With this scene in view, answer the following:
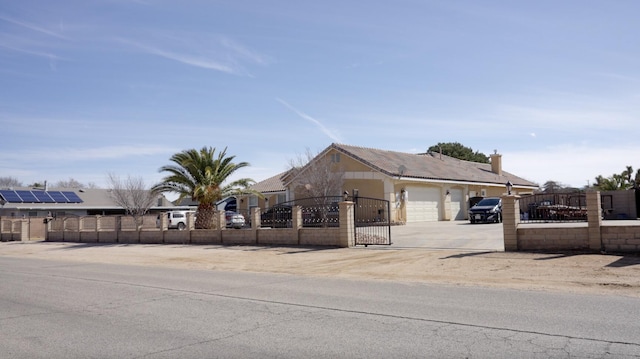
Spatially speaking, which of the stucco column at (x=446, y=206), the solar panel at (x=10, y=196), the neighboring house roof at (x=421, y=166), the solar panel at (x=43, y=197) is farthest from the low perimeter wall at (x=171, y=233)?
the stucco column at (x=446, y=206)

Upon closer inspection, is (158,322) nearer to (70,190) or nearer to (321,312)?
(321,312)

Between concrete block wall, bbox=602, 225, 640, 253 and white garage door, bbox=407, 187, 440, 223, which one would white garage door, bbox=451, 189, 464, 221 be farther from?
concrete block wall, bbox=602, 225, 640, 253

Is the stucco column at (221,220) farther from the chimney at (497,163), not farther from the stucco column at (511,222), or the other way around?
the chimney at (497,163)

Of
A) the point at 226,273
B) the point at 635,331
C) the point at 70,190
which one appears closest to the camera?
the point at 635,331

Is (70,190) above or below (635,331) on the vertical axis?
above

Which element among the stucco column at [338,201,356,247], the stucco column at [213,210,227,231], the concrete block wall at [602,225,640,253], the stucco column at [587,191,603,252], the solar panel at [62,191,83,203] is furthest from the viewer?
the solar panel at [62,191,83,203]

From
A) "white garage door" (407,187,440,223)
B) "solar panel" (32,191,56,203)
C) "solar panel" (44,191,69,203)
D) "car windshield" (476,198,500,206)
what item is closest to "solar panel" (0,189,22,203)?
"solar panel" (32,191,56,203)

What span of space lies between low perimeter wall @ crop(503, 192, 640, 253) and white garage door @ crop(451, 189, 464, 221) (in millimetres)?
23846

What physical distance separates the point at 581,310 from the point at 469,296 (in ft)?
7.35

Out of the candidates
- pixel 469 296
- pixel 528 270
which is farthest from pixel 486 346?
pixel 528 270

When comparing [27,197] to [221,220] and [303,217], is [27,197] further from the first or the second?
[303,217]

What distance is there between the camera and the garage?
4158 centimetres

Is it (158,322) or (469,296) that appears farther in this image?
(469,296)

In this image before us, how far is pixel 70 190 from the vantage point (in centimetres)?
5975
